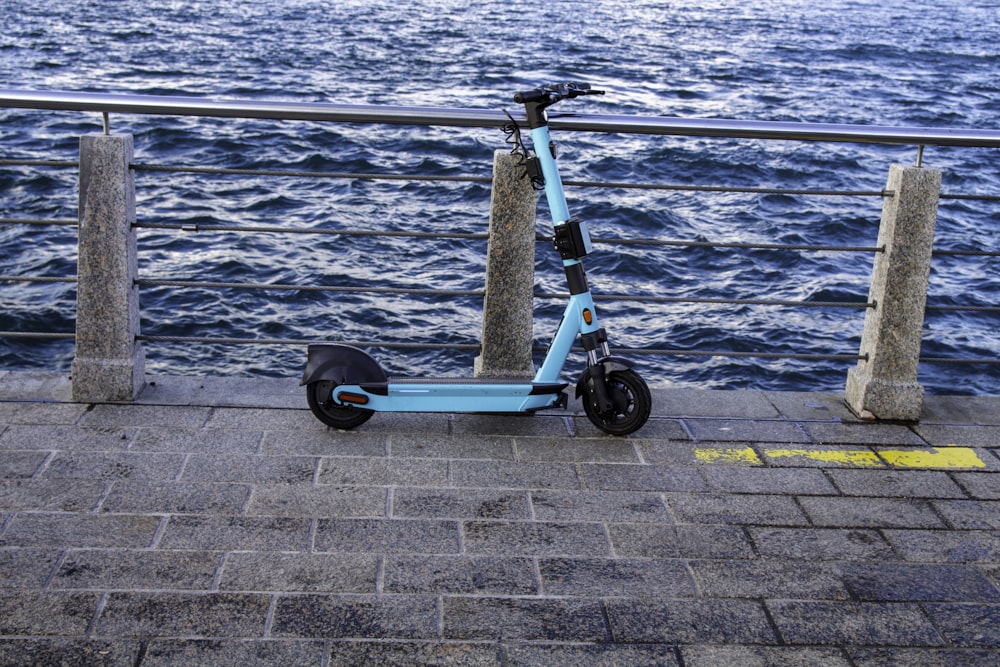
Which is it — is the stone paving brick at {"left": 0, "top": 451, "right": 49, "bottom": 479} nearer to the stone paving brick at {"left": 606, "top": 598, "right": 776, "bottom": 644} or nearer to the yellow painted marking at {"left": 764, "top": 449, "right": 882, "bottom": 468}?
the stone paving brick at {"left": 606, "top": 598, "right": 776, "bottom": 644}

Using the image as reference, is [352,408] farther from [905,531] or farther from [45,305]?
[45,305]

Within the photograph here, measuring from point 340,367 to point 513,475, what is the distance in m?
0.86

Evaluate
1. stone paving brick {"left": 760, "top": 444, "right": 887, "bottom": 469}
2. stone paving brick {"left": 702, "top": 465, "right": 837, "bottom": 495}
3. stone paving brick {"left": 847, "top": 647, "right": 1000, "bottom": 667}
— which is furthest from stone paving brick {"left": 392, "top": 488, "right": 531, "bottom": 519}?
stone paving brick {"left": 847, "top": 647, "right": 1000, "bottom": 667}

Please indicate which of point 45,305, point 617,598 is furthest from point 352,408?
point 45,305

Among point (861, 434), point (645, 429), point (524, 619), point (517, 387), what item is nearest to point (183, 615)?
point (524, 619)

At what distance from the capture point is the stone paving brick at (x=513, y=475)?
4.20 meters

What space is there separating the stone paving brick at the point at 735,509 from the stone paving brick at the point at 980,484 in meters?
0.77

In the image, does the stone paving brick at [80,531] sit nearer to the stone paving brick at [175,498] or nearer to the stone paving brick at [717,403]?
the stone paving brick at [175,498]

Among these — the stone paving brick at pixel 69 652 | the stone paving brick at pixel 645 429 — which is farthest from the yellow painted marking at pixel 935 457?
the stone paving brick at pixel 69 652

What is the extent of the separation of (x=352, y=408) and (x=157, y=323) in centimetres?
676

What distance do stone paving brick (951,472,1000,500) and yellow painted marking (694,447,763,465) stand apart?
798mm

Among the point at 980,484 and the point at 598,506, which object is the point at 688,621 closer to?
the point at 598,506

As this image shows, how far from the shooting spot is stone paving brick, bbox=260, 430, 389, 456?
4410 mm

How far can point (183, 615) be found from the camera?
324 centimetres
